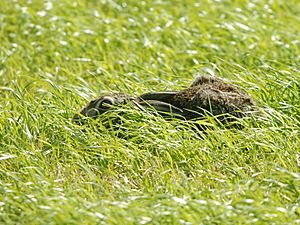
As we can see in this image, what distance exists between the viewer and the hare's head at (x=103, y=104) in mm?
5473

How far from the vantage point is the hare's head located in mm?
5473

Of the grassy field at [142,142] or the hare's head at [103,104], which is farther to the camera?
the hare's head at [103,104]

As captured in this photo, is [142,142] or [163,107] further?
[163,107]

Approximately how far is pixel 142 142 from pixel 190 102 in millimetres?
436

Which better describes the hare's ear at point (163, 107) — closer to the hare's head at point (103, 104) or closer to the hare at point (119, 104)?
the hare at point (119, 104)

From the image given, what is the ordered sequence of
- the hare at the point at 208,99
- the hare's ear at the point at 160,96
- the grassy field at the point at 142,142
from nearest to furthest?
the grassy field at the point at 142,142
the hare at the point at 208,99
the hare's ear at the point at 160,96

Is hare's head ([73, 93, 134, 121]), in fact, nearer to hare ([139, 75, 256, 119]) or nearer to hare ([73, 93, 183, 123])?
hare ([73, 93, 183, 123])

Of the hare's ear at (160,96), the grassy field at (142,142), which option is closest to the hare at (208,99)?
the hare's ear at (160,96)

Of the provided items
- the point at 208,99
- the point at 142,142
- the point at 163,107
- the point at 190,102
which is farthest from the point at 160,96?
the point at 142,142

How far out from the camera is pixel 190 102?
5.46 metres

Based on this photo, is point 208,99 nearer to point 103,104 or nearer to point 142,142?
point 142,142

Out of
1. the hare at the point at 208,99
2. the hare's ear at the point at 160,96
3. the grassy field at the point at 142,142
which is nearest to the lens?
the grassy field at the point at 142,142

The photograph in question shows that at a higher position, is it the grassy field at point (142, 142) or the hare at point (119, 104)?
the hare at point (119, 104)

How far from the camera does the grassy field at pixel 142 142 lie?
14.1ft
